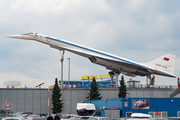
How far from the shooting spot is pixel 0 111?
29.9 metres

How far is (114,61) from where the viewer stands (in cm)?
5728

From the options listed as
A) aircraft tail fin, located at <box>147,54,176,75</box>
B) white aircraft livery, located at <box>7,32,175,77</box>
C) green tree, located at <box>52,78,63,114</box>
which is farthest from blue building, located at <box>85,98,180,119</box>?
aircraft tail fin, located at <box>147,54,176,75</box>

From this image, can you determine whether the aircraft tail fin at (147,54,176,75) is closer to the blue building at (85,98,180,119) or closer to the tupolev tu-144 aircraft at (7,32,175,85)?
the tupolev tu-144 aircraft at (7,32,175,85)

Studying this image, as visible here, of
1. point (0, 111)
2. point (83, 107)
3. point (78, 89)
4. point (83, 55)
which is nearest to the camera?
point (0, 111)

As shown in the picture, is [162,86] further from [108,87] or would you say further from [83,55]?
[83,55]

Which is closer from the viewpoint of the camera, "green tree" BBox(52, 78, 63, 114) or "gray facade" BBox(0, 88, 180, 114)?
"green tree" BBox(52, 78, 63, 114)

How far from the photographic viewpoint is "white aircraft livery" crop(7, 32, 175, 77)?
5166cm

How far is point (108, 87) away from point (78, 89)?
785 centimetres

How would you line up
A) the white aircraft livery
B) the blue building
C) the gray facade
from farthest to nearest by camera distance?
the gray facade, the white aircraft livery, the blue building

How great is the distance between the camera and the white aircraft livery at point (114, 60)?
51.7 meters

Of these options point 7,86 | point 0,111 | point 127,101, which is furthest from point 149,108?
point 7,86

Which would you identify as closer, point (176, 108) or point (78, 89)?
point (176, 108)

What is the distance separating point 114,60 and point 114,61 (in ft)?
1.16

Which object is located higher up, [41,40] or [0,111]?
[41,40]
